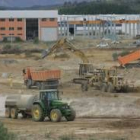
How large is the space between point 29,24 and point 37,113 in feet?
410

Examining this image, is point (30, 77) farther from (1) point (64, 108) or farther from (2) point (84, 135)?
(2) point (84, 135)

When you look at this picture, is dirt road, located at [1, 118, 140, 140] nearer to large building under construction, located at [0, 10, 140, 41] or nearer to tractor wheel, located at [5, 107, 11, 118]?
tractor wheel, located at [5, 107, 11, 118]

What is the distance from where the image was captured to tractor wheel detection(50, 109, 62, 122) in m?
31.1

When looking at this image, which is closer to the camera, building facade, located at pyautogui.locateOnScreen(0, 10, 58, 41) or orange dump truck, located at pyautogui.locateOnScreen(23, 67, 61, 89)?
orange dump truck, located at pyautogui.locateOnScreen(23, 67, 61, 89)

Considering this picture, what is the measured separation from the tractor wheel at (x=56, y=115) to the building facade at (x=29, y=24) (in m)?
121

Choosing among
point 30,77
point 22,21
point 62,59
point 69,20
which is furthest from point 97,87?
point 69,20

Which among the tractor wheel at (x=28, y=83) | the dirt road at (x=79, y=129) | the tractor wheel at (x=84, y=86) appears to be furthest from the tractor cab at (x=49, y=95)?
the tractor wheel at (x=28, y=83)

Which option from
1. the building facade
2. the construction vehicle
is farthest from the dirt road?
the building facade

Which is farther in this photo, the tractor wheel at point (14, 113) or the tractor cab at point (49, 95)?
the tractor wheel at point (14, 113)

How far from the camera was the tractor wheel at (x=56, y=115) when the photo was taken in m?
31.1

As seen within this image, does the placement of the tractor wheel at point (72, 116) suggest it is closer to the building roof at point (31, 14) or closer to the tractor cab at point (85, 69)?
the tractor cab at point (85, 69)

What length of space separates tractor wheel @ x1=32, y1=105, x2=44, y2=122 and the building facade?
4726 inches

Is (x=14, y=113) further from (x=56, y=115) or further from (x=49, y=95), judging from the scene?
(x=56, y=115)

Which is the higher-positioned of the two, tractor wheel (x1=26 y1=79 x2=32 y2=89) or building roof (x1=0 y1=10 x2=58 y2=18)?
building roof (x1=0 y1=10 x2=58 y2=18)
